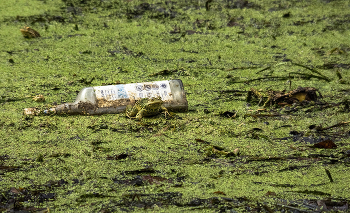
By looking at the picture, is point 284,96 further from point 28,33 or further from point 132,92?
point 28,33

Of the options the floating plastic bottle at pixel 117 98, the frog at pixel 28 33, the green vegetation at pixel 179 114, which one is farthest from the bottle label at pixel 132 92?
the frog at pixel 28 33

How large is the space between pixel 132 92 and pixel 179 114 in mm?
311

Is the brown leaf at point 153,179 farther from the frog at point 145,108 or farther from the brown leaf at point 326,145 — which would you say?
the brown leaf at point 326,145

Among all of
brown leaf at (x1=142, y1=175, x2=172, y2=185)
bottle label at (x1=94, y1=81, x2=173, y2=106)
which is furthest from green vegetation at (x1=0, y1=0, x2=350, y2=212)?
bottle label at (x1=94, y1=81, x2=173, y2=106)

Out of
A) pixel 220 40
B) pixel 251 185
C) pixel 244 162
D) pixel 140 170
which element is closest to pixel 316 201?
pixel 251 185

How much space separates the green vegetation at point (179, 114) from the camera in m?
1.81

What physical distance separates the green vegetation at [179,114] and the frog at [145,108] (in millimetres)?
73

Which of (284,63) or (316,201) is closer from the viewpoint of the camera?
(316,201)

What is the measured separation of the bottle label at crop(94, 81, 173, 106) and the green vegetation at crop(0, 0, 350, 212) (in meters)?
0.13

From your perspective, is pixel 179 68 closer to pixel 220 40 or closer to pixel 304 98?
pixel 220 40

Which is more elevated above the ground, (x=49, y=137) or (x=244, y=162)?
(x=49, y=137)

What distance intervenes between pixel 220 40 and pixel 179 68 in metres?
0.68

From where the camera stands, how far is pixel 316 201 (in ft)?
5.72

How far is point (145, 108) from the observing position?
249cm
